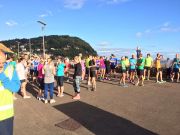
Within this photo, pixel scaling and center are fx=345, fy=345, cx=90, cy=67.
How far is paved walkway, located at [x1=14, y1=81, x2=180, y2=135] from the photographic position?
8391 mm

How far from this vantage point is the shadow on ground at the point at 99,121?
820cm

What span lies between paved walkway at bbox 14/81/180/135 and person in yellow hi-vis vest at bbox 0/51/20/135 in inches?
139

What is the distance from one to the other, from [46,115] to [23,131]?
196 cm

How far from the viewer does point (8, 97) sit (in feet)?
15.8

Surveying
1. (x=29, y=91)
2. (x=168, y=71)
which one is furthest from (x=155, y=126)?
(x=168, y=71)

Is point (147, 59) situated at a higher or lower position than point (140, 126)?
higher

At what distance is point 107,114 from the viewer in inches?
404

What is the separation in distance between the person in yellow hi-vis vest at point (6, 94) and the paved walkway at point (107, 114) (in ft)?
11.6

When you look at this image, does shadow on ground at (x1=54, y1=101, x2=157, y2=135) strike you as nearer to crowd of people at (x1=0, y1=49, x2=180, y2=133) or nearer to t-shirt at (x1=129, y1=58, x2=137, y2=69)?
crowd of people at (x1=0, y1=49, x2=180, y2=133)

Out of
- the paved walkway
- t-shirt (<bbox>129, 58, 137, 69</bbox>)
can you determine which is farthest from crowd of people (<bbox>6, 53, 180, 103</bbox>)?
the paved walkway

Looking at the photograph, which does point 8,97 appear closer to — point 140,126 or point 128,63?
point 140,126

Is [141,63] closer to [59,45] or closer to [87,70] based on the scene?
[87,70]

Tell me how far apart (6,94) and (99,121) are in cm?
484

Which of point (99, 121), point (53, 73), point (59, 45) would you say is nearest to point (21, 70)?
point (53, 73)
